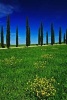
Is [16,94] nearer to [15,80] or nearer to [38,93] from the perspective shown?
[38,93]

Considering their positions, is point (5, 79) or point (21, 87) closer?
point (21, 87)

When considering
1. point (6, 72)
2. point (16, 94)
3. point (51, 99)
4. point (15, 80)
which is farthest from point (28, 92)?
point (6, 72)

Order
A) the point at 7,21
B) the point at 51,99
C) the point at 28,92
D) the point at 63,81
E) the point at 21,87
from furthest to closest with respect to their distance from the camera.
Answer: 1. the point at 7,21
2. the point at 63,81
3. the point at 21,87
4. the point at 28,92
5. the point at 51,99

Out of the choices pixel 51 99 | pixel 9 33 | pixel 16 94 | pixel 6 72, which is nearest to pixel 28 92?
pixel 16 94

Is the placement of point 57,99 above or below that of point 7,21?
below

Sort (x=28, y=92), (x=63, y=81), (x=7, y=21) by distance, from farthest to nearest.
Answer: (x=7, y=21) → (x=63, y=81) → (x=28, y=92)

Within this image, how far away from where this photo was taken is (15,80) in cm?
1230

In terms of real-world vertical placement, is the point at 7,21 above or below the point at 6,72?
above

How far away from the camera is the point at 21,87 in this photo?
11.2m

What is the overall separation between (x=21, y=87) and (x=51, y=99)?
211cm

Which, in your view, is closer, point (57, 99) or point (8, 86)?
point (57, 99)

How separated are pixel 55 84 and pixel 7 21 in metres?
78.6

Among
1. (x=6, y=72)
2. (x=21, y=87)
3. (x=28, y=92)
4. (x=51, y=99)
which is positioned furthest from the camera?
(x=6, y=72)

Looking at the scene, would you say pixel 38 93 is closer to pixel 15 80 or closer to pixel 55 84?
pixel 55 84
